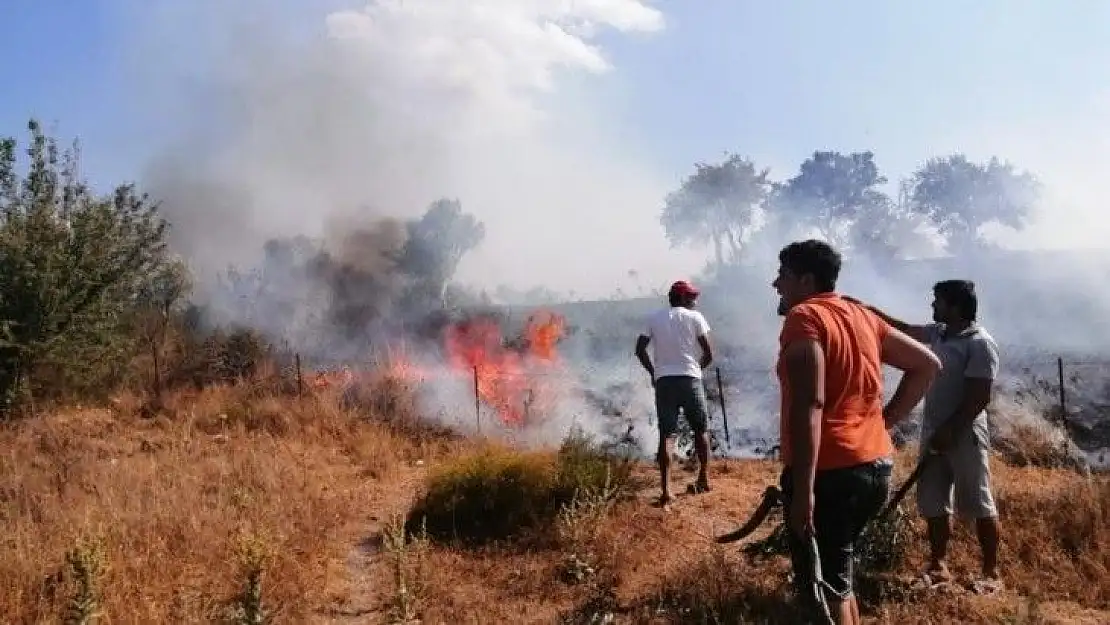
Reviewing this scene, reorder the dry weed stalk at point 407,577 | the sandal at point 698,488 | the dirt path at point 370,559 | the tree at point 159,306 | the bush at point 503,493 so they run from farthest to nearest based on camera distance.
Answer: the tree at point 159,306
the sandal at point 698,488
the bush at point 503,493
the dirt path at point 370,559
the dry weed stalk at point 407,577

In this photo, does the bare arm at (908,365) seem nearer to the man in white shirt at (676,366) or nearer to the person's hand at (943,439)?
the person's hand at (943,439)

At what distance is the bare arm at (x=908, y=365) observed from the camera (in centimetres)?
337

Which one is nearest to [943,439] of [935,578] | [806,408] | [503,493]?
[935,578]

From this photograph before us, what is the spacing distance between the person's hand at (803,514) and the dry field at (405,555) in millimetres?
806

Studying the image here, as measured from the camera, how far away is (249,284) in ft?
70.3

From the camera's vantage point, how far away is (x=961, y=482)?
4.31m

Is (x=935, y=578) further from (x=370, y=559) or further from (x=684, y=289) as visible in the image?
(x=370, y=559)

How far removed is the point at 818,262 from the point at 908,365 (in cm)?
70

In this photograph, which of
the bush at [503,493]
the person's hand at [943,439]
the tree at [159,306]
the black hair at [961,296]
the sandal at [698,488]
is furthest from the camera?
the tree at [159,306]

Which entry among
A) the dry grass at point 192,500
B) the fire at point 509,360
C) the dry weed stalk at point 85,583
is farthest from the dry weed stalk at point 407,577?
the fire at point 509,360

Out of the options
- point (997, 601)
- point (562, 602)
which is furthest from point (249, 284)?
point (997, 601)

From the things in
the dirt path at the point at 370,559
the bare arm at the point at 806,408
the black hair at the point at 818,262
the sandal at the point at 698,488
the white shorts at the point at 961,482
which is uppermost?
the black hair at the point at 818,262

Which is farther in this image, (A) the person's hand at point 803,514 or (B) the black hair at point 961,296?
(B) the black hair at point 961,296

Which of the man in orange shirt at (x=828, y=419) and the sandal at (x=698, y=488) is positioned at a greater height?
the man in orange shirt at (x=828, y=419)
